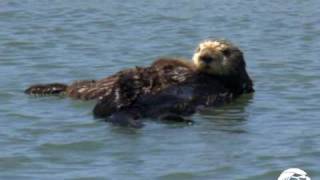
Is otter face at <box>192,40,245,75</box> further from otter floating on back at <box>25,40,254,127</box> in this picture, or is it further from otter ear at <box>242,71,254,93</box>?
otter ear at <box>242,71,254,93</box>

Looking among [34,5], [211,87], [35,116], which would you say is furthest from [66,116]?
[34,5]

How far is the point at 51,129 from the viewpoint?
8383mm

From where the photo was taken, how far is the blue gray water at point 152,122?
23.5 feet

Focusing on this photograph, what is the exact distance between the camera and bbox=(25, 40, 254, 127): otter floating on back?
8.48 m

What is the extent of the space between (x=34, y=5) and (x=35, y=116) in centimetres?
884

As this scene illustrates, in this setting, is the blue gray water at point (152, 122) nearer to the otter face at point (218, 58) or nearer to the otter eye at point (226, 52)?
the otter face at point (218, 58)

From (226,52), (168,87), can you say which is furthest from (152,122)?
(226,52)

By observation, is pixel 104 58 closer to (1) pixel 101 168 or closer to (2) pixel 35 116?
(2) pixel 35 116

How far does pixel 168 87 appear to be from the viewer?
8914mm

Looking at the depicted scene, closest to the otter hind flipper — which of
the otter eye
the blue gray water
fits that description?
the blue gray water

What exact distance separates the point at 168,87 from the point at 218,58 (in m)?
0.72

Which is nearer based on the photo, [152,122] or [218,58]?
[152,122]

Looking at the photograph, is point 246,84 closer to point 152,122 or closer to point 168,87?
point 168,87

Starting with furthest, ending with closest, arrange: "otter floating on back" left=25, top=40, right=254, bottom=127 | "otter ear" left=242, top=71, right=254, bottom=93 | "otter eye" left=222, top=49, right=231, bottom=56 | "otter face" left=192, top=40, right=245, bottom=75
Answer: "otter ear" left=242, top=71, right=254, bottom=93, "otter eye" left=222, top=49, right=231, bottom=56, "otter face" left=192, top=40, right=245, bottom=75, "otter floating on back" left=25, top=40, right=254, bottom=127
